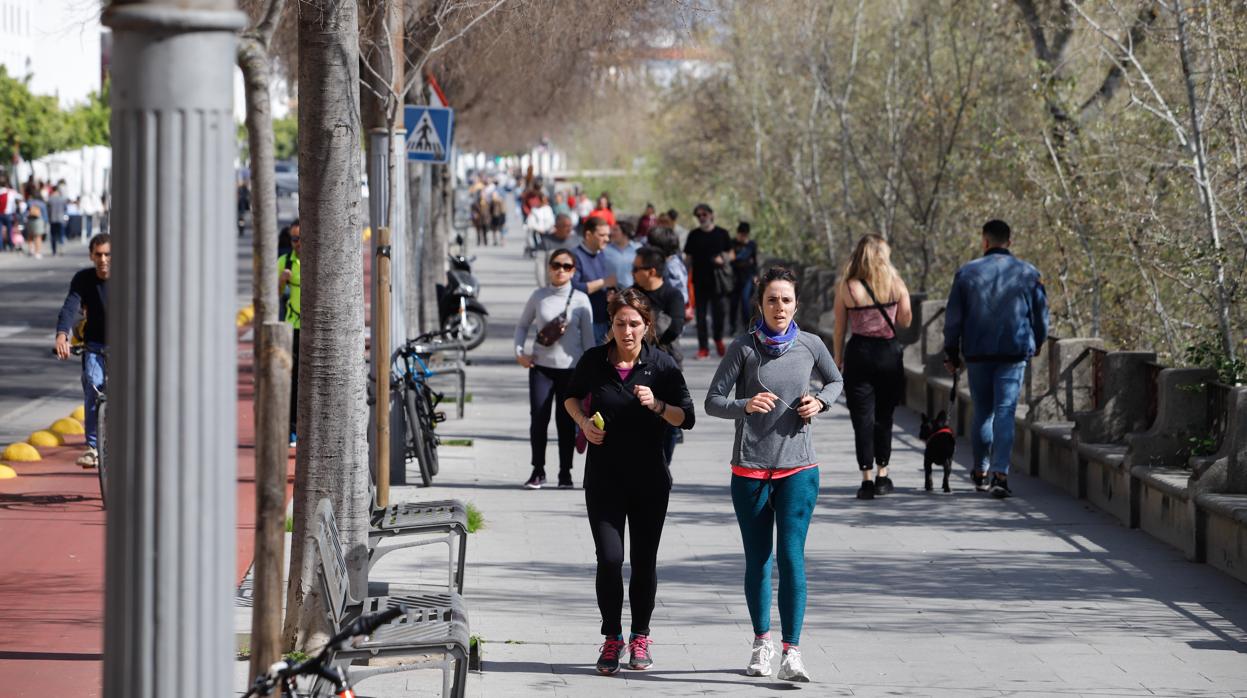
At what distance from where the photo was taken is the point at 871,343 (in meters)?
12.4

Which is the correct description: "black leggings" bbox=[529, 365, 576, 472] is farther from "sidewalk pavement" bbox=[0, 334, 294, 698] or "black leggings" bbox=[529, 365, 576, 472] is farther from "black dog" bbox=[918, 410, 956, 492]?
"black dog" bbox=[918, 410, 956, 492]

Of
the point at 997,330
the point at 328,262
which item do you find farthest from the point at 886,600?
the point at 997,330

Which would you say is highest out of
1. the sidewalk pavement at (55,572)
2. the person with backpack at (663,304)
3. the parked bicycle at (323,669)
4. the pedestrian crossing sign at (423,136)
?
the pedestrian crossing sign at (423,136)

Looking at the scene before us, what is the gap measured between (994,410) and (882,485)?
0.91 m

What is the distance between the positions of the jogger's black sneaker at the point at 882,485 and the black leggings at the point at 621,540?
16.9 ft

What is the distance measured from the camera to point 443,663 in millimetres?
6371

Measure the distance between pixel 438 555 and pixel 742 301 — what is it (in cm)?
1439

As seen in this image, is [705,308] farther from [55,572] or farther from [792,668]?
[792,668]

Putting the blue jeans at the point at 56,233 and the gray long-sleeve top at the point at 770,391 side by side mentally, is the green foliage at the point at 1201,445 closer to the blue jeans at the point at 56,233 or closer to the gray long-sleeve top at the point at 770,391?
the gray long-sleeve top at the point at 770,391

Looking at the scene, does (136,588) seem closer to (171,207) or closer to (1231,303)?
(171,207)

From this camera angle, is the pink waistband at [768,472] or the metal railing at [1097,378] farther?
the metal railing at [1097,378]

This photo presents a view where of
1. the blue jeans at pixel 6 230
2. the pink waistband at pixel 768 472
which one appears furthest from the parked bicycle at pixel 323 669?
the blue jeans at pixel 6 230

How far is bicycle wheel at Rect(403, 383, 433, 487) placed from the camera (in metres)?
12.8

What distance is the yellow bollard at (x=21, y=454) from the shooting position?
1445cm
